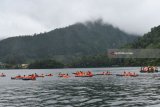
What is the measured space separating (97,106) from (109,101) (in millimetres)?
7333

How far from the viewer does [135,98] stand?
7362 centimetres

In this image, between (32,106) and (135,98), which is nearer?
(32,106)

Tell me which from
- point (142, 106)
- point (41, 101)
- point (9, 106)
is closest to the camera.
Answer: point (142, 106)

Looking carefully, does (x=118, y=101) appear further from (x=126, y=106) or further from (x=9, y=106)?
(x=9, y=106)

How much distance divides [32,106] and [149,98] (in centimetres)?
2315

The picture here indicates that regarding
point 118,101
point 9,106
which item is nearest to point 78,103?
point 118,101

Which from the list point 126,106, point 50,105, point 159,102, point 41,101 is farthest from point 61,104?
point 159,102

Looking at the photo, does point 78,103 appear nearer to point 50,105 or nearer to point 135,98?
point 50,105

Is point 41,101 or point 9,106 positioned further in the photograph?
point 41,101

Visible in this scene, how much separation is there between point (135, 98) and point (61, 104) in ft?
51.7

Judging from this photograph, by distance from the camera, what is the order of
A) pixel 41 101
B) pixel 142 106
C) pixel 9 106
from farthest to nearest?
pixel 41 101
pixel 9 106
pixel 142 106

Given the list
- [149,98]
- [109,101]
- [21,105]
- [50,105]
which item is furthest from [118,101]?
[21,105]

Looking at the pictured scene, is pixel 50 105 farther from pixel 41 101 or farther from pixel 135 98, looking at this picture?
pixel 135 98

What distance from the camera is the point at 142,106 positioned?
203ft
